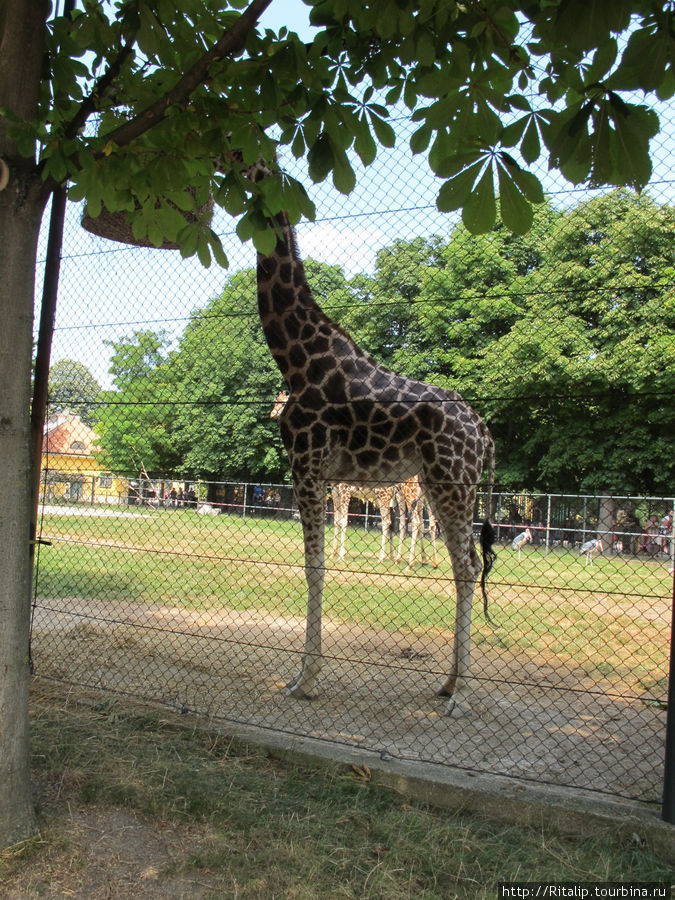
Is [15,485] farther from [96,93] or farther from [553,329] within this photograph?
[553,329]

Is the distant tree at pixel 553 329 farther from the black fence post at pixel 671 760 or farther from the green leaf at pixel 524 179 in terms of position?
the black fence post at pixel 671 760

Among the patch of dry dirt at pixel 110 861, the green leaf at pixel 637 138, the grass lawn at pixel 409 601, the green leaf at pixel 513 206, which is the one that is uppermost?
the green leaf at pixel 637 138

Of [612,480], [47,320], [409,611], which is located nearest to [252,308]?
[47,320]

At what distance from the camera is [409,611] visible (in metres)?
7.48

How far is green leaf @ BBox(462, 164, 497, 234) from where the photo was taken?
73.8 inches

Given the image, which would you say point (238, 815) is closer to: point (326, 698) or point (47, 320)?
point (326, 698)

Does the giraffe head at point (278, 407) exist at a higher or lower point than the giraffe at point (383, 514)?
higher

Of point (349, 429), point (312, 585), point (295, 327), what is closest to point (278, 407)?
point (295, 327)

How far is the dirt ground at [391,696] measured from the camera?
349 centimetres

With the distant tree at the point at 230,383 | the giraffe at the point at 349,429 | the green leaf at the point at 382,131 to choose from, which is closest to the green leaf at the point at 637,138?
the green leaf at the point at 382,131

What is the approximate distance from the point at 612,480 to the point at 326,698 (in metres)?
13.9

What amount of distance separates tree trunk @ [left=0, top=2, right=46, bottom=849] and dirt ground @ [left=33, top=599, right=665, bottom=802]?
1233 millimetres

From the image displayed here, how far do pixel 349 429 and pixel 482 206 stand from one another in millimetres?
2760

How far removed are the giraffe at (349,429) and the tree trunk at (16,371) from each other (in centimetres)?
189
